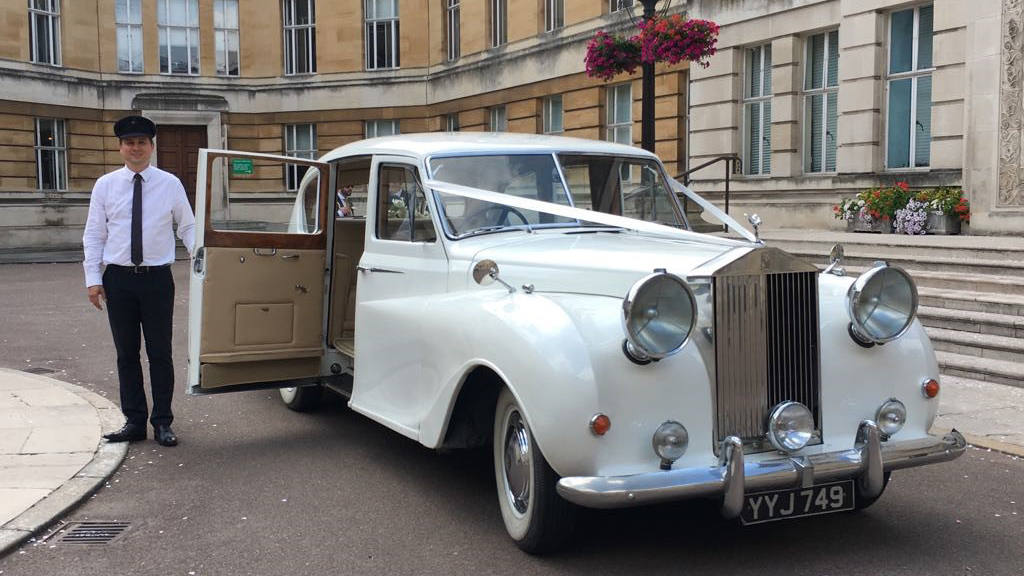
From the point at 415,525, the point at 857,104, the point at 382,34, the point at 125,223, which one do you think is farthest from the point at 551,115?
the point at 415,525

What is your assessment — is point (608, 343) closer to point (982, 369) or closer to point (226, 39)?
point (982, 369)

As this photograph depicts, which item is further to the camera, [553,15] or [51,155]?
[51,155]

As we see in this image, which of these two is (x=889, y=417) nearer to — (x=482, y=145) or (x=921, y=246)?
(x=482, y=145)

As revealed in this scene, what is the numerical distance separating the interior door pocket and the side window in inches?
38.3

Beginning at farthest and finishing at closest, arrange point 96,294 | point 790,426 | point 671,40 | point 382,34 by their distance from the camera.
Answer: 1. point 382,34
2. point 671,40
3. point 96,294
4. point 790,426

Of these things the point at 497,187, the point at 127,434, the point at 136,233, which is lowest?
the point at 127,434

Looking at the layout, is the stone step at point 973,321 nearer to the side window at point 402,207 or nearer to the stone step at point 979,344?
the stone step at point 979,344

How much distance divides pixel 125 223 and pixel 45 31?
97.6ft

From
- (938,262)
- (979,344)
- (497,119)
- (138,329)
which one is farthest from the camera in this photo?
(497,119)

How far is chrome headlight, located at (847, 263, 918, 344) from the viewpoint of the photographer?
14.6ft

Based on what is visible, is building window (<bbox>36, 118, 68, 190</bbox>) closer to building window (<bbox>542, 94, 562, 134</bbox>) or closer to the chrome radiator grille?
building window (<bbox>542, 94, 562, 134</bbox>)

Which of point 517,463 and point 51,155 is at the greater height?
point 51,155

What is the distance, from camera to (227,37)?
117ft

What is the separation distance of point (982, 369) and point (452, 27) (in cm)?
2658
